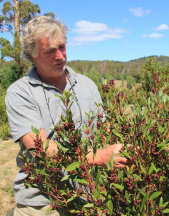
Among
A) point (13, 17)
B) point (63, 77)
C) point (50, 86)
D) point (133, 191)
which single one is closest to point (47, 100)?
point (50, 86)

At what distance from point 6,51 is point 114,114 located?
19836mm

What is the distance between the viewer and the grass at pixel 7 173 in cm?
445

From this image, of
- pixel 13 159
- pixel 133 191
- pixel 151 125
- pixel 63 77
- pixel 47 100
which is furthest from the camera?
pixel 13 159

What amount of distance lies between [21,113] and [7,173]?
14.8ft

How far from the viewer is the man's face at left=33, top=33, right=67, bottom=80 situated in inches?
80.0

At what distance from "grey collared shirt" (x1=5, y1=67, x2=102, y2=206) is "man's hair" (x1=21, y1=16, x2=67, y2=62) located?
22 cm

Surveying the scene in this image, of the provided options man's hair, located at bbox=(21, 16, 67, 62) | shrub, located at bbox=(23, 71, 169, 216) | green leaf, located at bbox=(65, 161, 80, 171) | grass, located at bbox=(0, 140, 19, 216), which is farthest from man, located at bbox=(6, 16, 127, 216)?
grass, located at bbox=(0, 140, 19, 216)

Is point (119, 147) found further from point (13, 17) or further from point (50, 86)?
point (13, 17)

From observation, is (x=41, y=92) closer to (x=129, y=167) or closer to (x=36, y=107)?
(x=36, y=107)

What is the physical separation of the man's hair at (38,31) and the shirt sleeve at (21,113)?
15.5 inches

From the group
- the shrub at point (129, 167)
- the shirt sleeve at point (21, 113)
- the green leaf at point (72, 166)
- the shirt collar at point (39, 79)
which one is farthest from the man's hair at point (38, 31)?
the green leaf at point (72, 166)

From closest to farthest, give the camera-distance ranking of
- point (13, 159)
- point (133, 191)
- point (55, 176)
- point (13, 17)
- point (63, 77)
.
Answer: point (133, 191)
point (55, 176)
point (63, 77)
point (13, 159)
point (13, 17)

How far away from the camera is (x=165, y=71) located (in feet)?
23.6

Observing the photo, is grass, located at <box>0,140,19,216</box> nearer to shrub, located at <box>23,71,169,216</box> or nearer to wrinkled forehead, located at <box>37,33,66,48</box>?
wrinkled forehead, located at <box>37,33,66,48</box>
